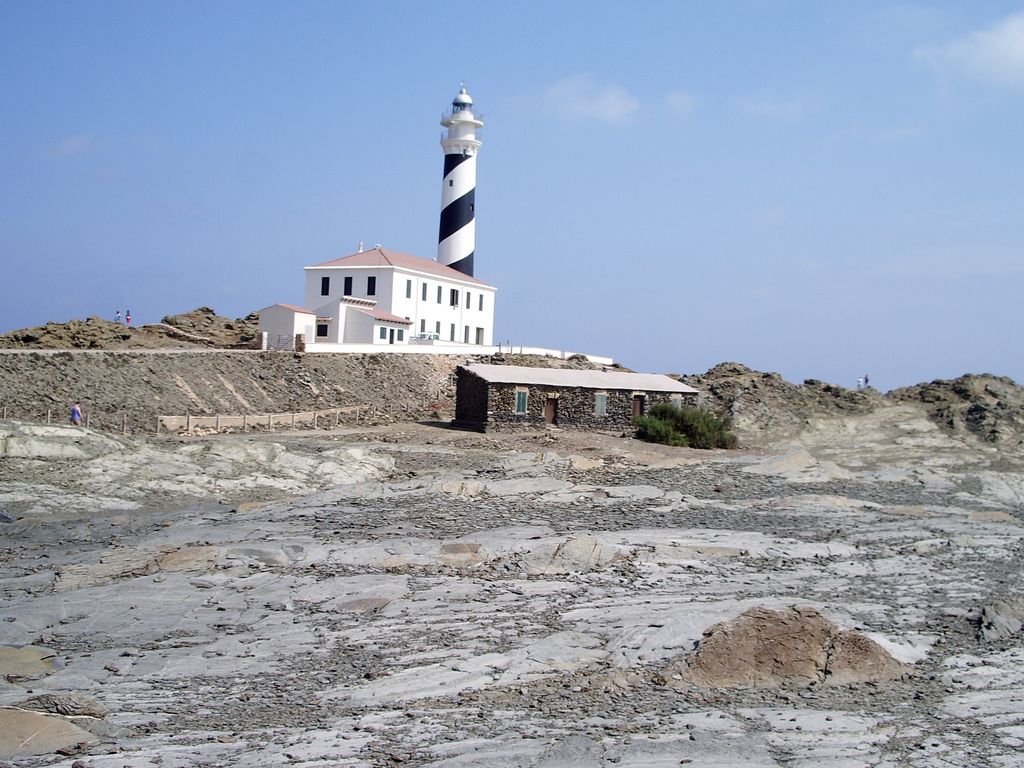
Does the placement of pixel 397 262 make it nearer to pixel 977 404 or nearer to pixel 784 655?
pixel 977 404

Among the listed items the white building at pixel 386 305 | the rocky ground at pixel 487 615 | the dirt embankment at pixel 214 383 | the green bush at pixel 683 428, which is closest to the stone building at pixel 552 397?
the green bush at pixel 683 428

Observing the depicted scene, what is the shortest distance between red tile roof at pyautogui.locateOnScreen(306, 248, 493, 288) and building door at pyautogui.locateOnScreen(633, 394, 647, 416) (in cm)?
1875

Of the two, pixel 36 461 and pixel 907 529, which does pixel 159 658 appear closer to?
pixel 36 461

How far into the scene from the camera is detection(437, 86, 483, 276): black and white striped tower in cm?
5759

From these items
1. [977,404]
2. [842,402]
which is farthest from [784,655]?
[842,402]

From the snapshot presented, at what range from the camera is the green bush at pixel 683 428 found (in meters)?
35.3

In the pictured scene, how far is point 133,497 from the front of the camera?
21.9 m

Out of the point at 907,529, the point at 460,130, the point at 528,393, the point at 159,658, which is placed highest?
the point at 460,130

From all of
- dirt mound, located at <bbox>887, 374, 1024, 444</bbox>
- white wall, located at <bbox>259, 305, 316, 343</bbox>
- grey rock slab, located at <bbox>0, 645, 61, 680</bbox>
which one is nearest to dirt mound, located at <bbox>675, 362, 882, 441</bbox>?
dirt mound, located at <bbox>887, 374, 1024, 444</bbox>

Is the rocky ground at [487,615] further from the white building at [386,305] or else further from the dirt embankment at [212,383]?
the white building at [386,305]

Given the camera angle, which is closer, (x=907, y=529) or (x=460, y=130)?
(x=907, y=529)

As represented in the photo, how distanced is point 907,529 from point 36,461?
1922 cm

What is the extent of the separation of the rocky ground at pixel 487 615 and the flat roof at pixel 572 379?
9146 millimetres

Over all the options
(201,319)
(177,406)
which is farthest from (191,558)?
(201,319)
